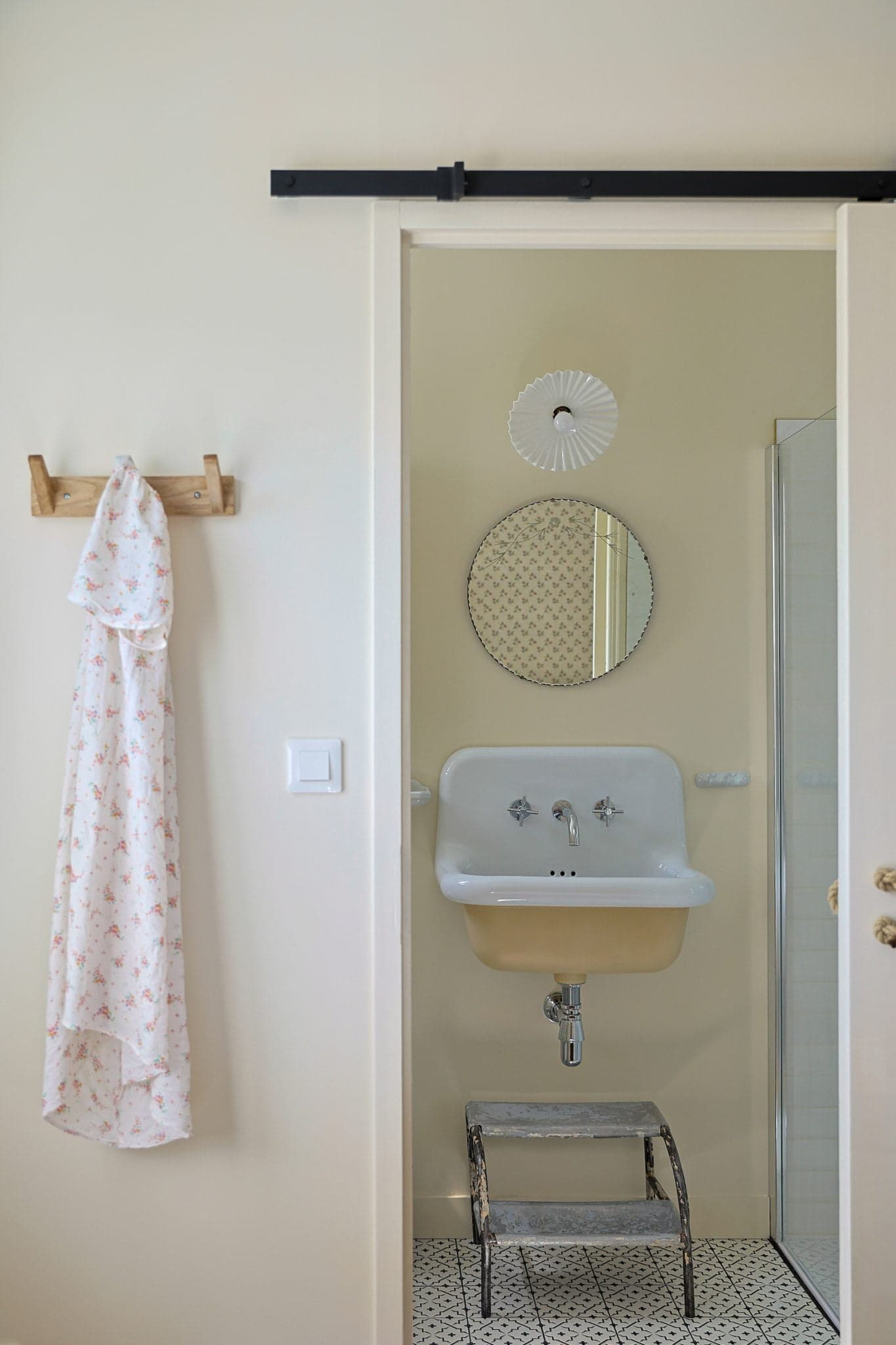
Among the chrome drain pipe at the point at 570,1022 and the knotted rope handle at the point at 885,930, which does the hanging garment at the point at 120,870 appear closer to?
the chrome drain pipe at the point at 570,1022

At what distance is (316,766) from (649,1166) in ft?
4.71

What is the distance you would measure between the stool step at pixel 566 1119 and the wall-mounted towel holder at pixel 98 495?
1.50 metres

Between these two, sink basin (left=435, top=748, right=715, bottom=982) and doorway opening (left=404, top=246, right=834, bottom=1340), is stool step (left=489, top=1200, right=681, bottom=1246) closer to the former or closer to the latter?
doorway opening (left=404, top=246, right=834, bottom=1340)

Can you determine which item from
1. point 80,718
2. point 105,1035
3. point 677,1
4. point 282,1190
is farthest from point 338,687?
point 677,1

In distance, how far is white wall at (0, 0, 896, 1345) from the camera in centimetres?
168

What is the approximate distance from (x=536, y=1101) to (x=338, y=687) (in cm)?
136

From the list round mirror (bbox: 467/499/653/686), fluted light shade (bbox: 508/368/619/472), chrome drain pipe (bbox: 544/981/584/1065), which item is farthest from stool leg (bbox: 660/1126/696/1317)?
fluted light shade (bbox: 508/368/619/472)

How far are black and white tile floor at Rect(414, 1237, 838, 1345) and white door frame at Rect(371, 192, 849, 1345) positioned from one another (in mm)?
526

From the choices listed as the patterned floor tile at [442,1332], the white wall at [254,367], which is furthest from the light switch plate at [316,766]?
the patterned floor tile at [442,1332]

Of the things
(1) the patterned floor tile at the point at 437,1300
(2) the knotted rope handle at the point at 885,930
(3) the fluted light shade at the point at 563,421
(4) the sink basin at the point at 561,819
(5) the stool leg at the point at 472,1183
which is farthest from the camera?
(4) the sink basin at the point at 561,819

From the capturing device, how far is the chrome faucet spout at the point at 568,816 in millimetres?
2408

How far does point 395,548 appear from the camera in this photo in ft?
5.49

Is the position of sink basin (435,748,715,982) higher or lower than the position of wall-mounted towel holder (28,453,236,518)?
lower

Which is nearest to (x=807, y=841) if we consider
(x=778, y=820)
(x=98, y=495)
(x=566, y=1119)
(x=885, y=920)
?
(x=778, y=820)
